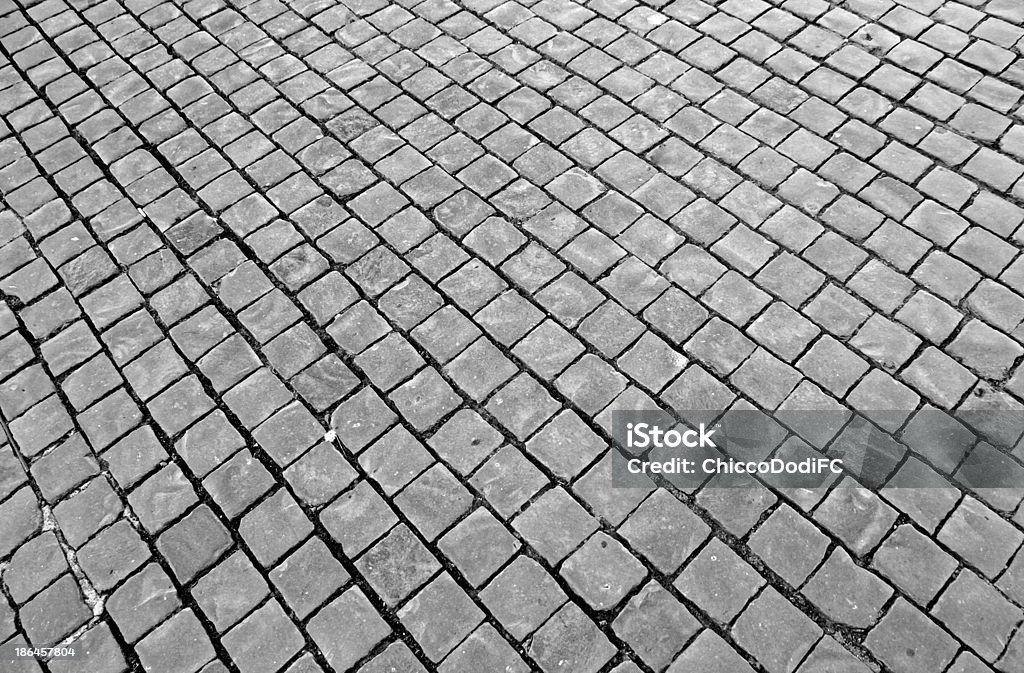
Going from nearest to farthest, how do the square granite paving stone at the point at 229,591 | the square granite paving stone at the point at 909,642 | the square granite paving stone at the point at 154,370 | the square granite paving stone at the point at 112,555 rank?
the square granite paving stone at the point at 909,642 → the square granite paving stone at the point at 229,591 → the square granite paving stone at the point at 112,555 → the square granite paving stone at the point at 154,370

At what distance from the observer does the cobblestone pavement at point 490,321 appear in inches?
123

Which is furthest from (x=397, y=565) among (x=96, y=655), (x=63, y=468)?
(x=63, y=468)

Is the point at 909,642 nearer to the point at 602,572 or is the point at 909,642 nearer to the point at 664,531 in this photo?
the point at 664,531

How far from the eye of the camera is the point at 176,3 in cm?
569

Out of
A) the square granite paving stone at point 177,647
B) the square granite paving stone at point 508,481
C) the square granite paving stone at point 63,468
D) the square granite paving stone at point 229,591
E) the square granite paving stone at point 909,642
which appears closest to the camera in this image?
the square granite paving stone at point 909,642

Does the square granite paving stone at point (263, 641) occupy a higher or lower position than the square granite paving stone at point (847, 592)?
higher

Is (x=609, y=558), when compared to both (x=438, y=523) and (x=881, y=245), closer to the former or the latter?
(x=438, y=523)

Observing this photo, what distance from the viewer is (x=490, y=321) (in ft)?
12.9

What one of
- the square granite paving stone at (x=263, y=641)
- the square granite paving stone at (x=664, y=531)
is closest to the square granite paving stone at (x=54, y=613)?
the square granite paving stone at (x=263, y=641)

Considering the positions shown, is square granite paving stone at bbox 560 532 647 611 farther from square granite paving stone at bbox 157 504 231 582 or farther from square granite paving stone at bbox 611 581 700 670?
square granite paving stone at bbox 157 504 231 582

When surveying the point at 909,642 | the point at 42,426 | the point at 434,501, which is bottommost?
the point at 909,642

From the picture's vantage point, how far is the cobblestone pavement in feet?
10.3

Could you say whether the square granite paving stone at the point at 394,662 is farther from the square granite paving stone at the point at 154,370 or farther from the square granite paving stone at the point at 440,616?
the square granite paving stone at the point at 154,370

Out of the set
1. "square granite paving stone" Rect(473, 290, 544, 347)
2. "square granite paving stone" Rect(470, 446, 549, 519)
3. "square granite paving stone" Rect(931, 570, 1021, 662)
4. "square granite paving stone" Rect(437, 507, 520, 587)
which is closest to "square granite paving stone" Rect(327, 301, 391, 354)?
"square granite paving stone" Rect(473, 290, 544, 347)
